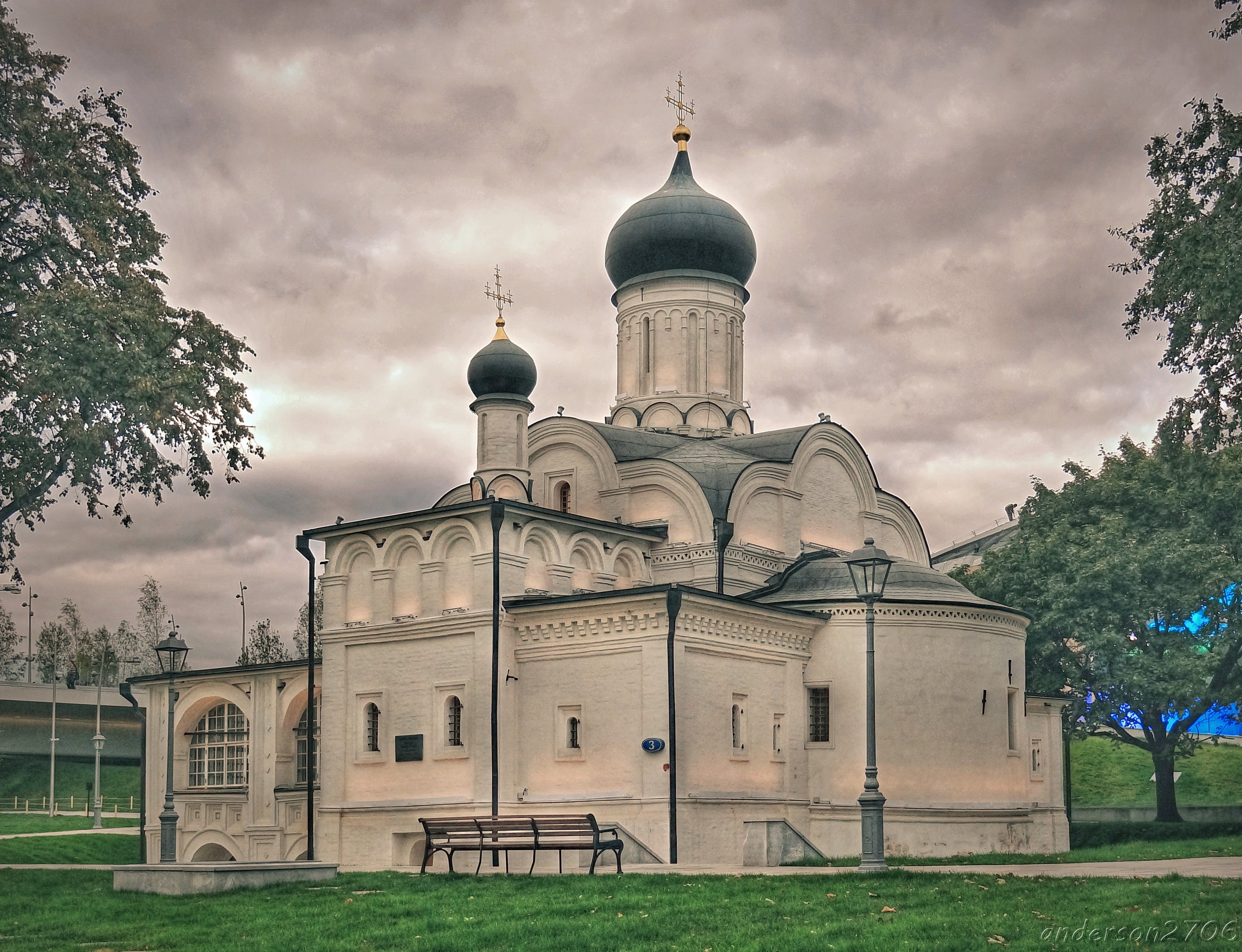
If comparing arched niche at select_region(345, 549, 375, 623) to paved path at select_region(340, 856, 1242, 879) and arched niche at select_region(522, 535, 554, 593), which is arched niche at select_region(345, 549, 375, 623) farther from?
paved path at select_region(340, 856, 1242, 879)

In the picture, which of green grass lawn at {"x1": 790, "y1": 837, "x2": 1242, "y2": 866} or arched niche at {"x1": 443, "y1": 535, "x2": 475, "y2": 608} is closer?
green grass lawn at {"x1": 790, "y1": 837, "x2": 1242, "y2": 866}

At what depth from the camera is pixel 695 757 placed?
22.9m

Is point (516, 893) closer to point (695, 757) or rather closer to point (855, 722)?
point (695, 757)

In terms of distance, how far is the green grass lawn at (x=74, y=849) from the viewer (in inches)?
1297

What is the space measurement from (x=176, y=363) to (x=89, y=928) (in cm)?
828

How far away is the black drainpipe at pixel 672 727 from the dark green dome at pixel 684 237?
1240cm

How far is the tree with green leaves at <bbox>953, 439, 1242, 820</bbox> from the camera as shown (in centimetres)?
3186

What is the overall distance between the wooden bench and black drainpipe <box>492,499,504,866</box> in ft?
6.04

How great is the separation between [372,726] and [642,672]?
5.96m

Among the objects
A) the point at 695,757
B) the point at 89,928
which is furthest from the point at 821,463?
the point at 89,928

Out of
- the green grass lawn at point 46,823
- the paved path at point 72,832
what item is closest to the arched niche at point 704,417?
the paved path at point 72,832

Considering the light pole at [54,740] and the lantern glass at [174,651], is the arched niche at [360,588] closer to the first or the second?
the lantern glass at [174,651]

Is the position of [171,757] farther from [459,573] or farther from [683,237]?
[683,237]

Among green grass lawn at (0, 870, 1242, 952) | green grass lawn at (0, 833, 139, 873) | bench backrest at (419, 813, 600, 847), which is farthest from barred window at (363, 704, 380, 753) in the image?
green grass lawn at (0, 833, 139, 873)
